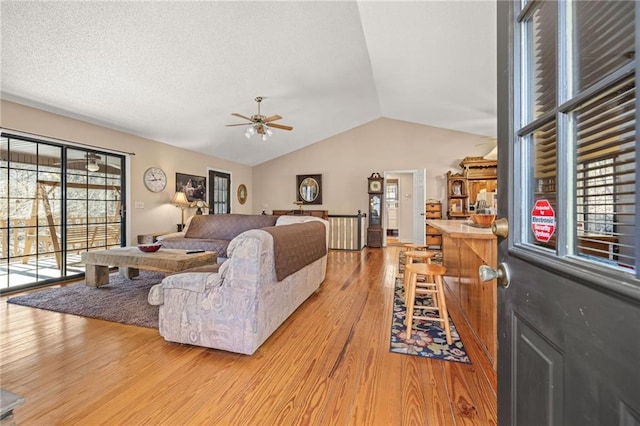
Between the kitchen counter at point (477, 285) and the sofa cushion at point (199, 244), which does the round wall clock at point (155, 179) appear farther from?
the kitchen counter at point (477, 285)

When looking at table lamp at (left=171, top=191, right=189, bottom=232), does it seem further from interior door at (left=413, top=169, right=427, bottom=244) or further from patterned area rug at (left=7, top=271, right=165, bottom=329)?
interior door at (left=413, top=169, right=427, bottom=244)

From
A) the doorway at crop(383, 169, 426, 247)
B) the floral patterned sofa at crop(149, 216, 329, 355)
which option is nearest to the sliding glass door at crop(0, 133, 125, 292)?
the floral patterned sofa at crop(149, 216, 329, 355)

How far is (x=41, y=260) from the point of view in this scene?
149 inches

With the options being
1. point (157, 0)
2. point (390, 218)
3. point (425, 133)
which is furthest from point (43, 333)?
point (390, 218)

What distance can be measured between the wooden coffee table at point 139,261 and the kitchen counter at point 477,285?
2541 millimetres

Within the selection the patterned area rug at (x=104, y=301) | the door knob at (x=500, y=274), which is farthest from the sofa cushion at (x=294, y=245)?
the door knob at (x=500, y=274)

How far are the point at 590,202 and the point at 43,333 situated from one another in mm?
3511

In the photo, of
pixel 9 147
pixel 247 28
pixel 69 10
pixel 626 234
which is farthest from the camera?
pixel 9 147

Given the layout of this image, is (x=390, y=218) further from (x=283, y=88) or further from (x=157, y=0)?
(x=157, y=0)

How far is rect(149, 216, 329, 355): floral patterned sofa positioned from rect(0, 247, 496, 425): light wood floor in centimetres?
12

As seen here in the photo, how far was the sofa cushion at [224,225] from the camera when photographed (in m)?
4.71

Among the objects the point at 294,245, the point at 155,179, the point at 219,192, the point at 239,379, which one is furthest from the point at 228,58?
the point at 219,192

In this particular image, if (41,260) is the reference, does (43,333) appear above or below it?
below

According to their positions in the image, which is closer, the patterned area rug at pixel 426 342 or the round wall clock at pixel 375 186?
the patterned area rug at pixel 426 342
